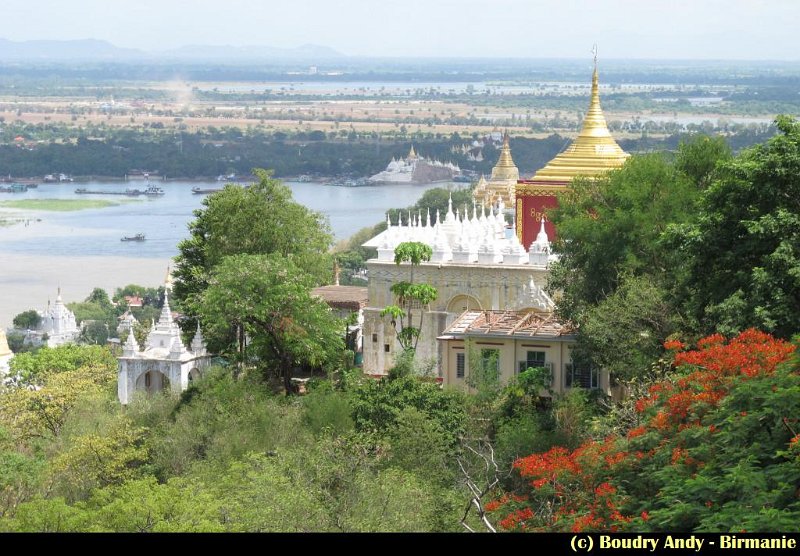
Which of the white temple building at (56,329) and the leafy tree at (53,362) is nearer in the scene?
the leafy tree at (53,362)

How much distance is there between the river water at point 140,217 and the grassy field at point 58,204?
99 cm

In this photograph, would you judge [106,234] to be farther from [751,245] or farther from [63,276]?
[751,245]

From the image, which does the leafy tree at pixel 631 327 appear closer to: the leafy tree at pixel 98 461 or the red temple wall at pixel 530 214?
the leafy tree at pixel 98 461

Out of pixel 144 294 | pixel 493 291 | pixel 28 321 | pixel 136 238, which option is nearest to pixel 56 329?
pixel 28 321

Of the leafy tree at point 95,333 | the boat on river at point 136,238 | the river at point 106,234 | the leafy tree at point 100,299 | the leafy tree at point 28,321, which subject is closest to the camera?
the leafy tree at point 95,333

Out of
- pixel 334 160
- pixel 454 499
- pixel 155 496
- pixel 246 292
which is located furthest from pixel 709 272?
pixel 334 160

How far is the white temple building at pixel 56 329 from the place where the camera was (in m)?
38.9

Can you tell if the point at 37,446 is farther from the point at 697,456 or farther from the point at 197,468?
the point at 697,456

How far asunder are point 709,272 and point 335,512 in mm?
4056

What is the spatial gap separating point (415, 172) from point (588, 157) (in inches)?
3230

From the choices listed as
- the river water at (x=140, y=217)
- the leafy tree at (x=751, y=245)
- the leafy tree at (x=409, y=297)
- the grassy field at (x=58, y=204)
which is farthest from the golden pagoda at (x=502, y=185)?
the grassy field at (x=58, y=204)

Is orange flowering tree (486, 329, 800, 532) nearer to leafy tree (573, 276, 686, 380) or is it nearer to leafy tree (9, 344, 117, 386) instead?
leafy tree (573, 276, 686, 380)

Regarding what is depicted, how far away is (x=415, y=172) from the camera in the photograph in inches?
4309
